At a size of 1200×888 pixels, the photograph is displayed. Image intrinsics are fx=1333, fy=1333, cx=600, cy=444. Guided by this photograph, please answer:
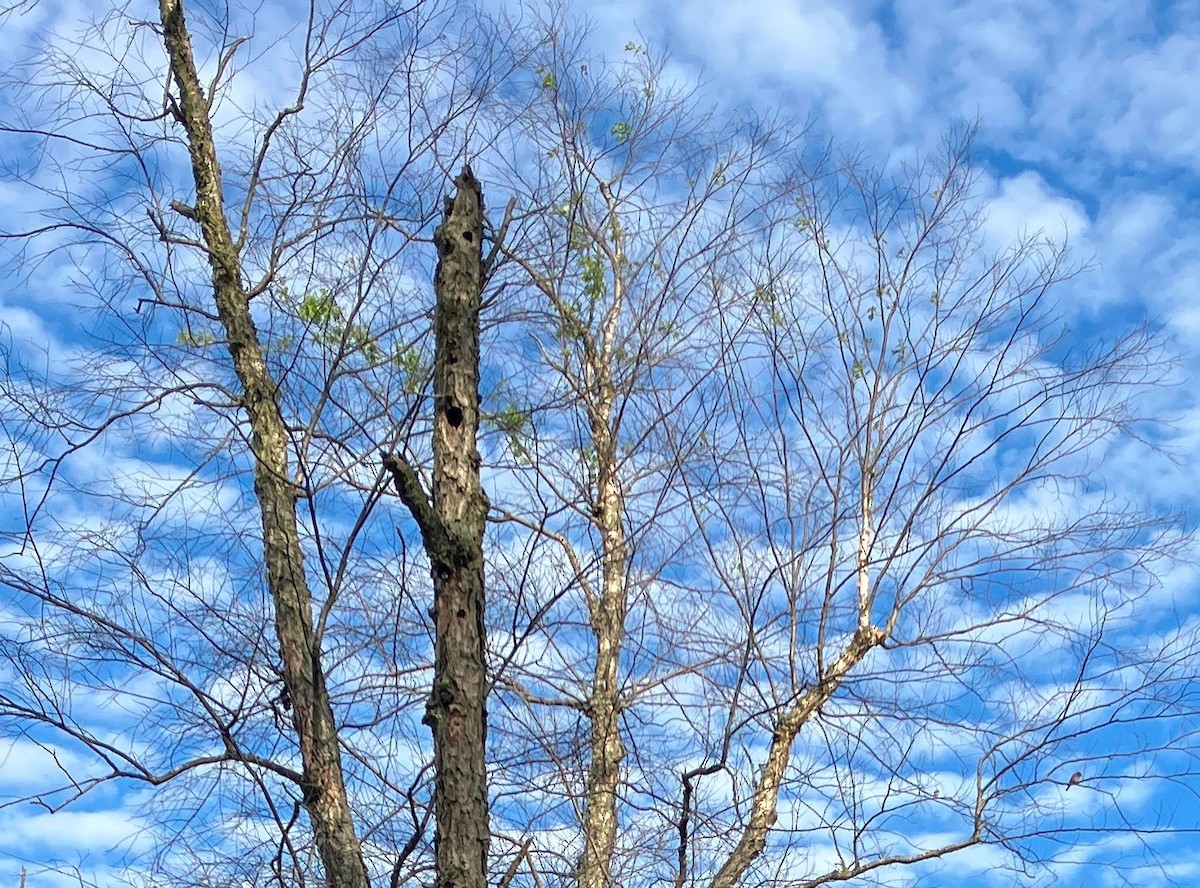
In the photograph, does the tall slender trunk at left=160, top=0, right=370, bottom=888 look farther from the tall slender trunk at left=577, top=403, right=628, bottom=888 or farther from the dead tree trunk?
the tall slender trunk at left=577, top=403, right=628, bottom=888

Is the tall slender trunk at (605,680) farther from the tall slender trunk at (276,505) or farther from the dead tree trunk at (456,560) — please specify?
the tall slender trunk at (276,505)

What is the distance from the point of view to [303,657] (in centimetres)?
606

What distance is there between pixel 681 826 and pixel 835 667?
Result: 4.94ft

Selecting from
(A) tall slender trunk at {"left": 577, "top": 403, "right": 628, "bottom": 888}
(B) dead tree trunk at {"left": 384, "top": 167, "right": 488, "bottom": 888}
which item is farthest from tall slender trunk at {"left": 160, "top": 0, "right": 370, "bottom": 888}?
(A) tall slender trunk at {"left": 577, "top": 403, "right": 628, "bottom": 888}

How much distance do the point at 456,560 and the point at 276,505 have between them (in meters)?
1.75

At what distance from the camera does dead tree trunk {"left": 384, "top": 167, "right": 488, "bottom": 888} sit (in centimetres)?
480

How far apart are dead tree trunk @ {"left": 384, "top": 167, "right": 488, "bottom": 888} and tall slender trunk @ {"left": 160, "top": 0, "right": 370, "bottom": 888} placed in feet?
1.65

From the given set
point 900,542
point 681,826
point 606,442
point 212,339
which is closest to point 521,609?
point 681,826

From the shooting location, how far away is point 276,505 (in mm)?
6457

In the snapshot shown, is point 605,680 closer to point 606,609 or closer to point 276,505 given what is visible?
point 606,609

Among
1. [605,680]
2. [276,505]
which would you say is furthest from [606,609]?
[276,505]

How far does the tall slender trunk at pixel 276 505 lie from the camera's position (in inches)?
226

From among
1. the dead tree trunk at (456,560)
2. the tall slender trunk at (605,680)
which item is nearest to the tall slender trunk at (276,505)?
the dead tree trunk at (456,560)

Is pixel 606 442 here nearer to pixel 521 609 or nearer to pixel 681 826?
pixel 521 609
